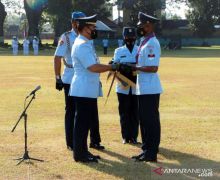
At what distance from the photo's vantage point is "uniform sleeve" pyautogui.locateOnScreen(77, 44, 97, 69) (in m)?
6.88

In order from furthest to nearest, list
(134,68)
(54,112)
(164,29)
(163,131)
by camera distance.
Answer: (164,29) < (54,112) < (163,131) < (134,68)

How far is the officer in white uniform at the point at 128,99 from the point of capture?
8406 mm

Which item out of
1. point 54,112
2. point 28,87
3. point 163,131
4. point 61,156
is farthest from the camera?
point 28,87

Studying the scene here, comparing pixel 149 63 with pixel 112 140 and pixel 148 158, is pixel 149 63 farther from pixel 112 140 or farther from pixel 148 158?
pixel 112 140

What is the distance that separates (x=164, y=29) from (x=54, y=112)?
6741cm

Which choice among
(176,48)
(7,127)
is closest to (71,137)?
(7,127)

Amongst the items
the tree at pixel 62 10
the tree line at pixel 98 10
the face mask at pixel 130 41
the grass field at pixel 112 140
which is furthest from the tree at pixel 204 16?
the face mask at pixel 130 41

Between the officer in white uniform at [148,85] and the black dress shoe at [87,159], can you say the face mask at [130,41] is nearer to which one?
the officer in white uniform at [148,85]

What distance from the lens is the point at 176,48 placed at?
5872 centimetres

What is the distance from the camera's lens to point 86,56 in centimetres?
690

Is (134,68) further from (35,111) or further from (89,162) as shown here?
(35,111)

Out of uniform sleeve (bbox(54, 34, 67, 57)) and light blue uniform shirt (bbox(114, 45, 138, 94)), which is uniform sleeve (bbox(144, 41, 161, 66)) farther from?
uniform sleeve (bbox(54, 34, 67, 57))

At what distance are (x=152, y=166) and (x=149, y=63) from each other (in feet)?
4.60

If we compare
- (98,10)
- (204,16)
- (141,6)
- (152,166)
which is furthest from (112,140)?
(204,16)
